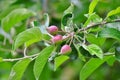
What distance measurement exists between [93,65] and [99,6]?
1020 mm

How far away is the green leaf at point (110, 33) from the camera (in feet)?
3.51

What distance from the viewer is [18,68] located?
3.85 feet

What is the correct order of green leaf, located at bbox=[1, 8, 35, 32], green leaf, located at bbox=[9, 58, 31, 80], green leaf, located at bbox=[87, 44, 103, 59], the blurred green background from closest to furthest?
green leaf, located at bbox=[87, 44, 103, 59]
green leaf, located at bbox=[9, 58, 31, 80]
green leaf, located at bbox=[1, 8, 35, 32]
the blurred green background

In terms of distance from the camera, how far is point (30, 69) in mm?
2146

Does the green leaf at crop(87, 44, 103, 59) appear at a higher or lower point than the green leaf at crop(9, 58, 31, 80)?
higher

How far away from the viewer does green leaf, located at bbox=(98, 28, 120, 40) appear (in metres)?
1.07

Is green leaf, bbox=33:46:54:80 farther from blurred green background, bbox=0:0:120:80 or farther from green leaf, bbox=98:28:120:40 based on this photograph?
blurred green background, bbox=0:0:120:80

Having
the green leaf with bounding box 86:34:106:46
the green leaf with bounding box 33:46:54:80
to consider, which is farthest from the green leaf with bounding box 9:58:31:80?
the green leaf with bounding box 86:34:106:46

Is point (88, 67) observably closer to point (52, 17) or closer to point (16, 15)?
point (16, 15)

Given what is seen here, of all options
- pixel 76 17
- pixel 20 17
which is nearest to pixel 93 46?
pixel 20 17

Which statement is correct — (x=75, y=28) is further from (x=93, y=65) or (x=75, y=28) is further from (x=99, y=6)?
(x=99, y=6)

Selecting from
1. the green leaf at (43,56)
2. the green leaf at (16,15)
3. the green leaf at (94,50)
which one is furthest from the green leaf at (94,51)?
the green leaf at (16,15)

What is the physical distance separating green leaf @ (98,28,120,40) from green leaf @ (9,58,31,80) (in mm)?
236

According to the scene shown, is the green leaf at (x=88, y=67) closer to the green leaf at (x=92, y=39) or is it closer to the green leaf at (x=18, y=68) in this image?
the green leaf at (x=92, y=39)
